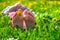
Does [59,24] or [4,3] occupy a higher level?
[4,3]

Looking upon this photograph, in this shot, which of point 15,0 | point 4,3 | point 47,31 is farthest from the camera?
point 15,0

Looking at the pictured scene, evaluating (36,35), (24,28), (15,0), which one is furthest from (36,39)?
(15,0)

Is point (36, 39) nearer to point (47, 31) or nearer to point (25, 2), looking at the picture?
point (47, 31)

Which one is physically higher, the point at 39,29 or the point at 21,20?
the point at 21,20

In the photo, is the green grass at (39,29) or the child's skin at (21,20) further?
the child's skin at (21,20)

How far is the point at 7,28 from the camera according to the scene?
5.10m

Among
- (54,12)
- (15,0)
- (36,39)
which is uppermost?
(15,0)

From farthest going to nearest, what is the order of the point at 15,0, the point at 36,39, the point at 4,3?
the point at 15,0
the point at 4,3
the point at 36,39

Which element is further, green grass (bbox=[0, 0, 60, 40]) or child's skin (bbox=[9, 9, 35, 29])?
child's skin (bbox=[9, 9, 35, 29])

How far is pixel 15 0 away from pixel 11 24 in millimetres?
2759

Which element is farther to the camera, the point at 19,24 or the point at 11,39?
the point at 19,24

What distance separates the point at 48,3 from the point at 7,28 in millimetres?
2644

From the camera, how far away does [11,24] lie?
530 centimetres

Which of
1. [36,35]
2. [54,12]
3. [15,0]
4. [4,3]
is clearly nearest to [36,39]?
[36,35]
